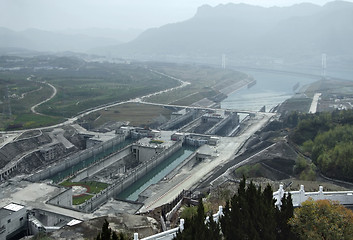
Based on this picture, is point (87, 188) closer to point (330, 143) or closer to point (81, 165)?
point (81, 165)

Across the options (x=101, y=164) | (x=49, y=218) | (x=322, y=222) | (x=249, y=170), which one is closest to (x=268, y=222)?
(x=322, y=222)

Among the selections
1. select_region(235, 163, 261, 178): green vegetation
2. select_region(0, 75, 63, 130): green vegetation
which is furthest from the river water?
select_region(235, 163, 261, 178): green vegetation

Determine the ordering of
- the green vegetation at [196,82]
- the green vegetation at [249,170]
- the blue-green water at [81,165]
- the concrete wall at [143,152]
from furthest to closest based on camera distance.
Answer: the green vegetation at [196,82], the concrete wall at [143,152], the blue-green water at [81,165], the green vegetation at [249,170]

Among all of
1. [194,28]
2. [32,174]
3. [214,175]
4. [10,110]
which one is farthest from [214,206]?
[194,28]

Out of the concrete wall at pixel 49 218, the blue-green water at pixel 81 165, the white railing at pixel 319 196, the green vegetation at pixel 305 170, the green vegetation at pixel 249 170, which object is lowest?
the blue-green water at pixel 81 165

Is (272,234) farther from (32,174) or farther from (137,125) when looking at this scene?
(137,125)

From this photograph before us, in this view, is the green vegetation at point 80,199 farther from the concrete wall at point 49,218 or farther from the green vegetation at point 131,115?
the green vegetation at point 131,115

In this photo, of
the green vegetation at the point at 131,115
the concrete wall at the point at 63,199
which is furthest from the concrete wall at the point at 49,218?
the green vegetation at the point at 131,115
